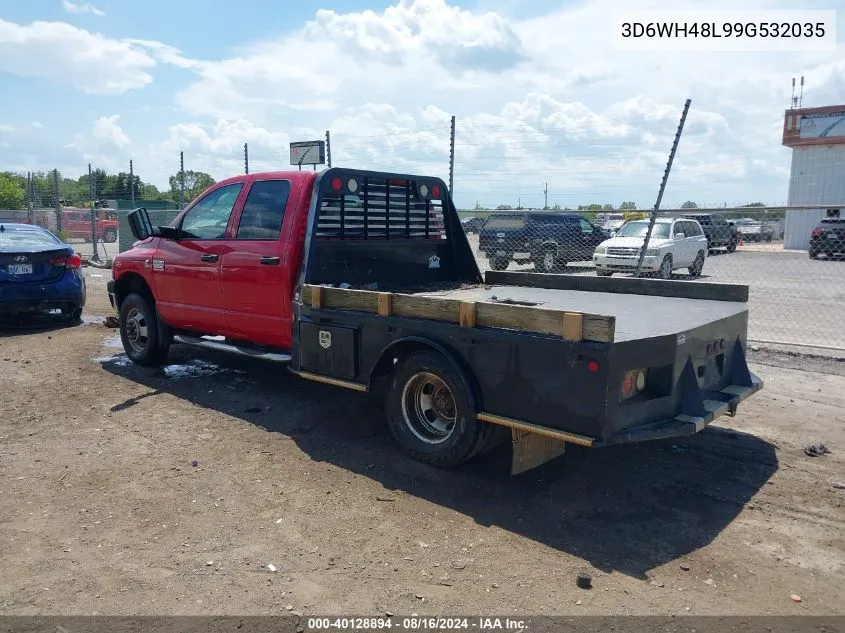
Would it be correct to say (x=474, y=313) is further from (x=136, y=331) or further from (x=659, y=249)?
(x=659, y=249)

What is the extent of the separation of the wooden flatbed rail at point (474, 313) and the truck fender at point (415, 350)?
173mm

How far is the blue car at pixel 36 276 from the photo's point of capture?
9195 mm

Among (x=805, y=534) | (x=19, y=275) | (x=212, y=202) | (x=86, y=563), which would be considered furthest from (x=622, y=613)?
(x=19, y=275)

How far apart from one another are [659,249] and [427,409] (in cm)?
1310

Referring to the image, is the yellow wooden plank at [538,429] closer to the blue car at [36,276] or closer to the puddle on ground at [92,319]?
the blue car at [36,276]

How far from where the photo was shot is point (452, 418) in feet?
15.7

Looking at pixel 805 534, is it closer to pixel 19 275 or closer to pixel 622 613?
pixel 622 613

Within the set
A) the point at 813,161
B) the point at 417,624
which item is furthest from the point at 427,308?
the point at 813,161

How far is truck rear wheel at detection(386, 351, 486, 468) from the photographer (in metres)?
4.41

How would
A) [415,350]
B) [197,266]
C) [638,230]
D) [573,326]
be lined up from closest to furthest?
[573,326] < [415,350] < [197,266] < [638,230]

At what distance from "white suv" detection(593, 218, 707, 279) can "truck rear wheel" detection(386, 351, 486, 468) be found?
34.0ft

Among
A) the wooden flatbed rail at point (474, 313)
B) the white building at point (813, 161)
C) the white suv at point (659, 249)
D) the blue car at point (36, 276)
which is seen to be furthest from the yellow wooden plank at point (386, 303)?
the white building at point (813, 161)

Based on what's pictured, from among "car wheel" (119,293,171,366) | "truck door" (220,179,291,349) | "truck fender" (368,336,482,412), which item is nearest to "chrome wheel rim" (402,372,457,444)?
"truck fender" (368,336,482,412)

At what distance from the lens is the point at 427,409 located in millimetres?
4902
